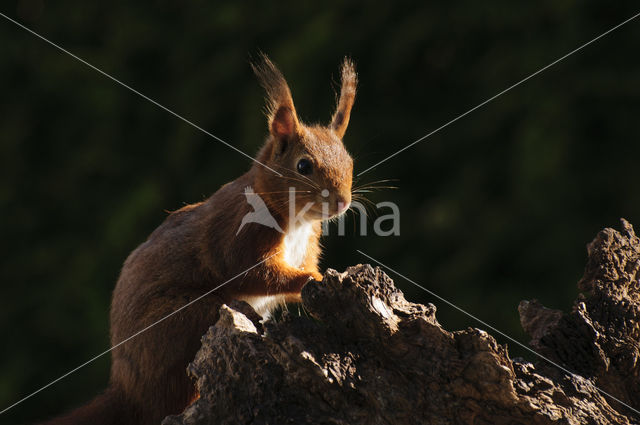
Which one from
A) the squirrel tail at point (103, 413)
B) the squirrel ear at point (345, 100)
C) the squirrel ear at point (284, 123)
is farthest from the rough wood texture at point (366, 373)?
the squirrel ear at point (345, 100)

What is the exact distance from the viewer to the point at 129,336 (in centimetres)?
189

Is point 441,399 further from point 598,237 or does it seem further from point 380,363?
point 598,237

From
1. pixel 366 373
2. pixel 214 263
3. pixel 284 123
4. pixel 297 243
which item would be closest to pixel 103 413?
pixel 214 263

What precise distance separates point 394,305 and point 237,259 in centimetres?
67

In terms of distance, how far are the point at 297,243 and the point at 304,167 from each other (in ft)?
0.87

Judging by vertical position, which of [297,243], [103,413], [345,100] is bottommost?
[103,413]

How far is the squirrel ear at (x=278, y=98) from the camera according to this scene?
2.09 metres

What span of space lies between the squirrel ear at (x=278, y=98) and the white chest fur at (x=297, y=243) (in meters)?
0.29

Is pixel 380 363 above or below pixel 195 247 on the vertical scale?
below

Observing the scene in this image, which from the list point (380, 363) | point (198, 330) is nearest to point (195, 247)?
point (198, 330)

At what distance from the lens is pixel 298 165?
2.05 meters

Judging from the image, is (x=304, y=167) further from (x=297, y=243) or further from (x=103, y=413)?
(x=103, y=413)

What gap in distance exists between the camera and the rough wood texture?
1356mm

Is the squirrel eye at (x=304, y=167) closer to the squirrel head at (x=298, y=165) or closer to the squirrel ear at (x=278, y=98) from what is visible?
the squirrel head at (x=298, y=165)
